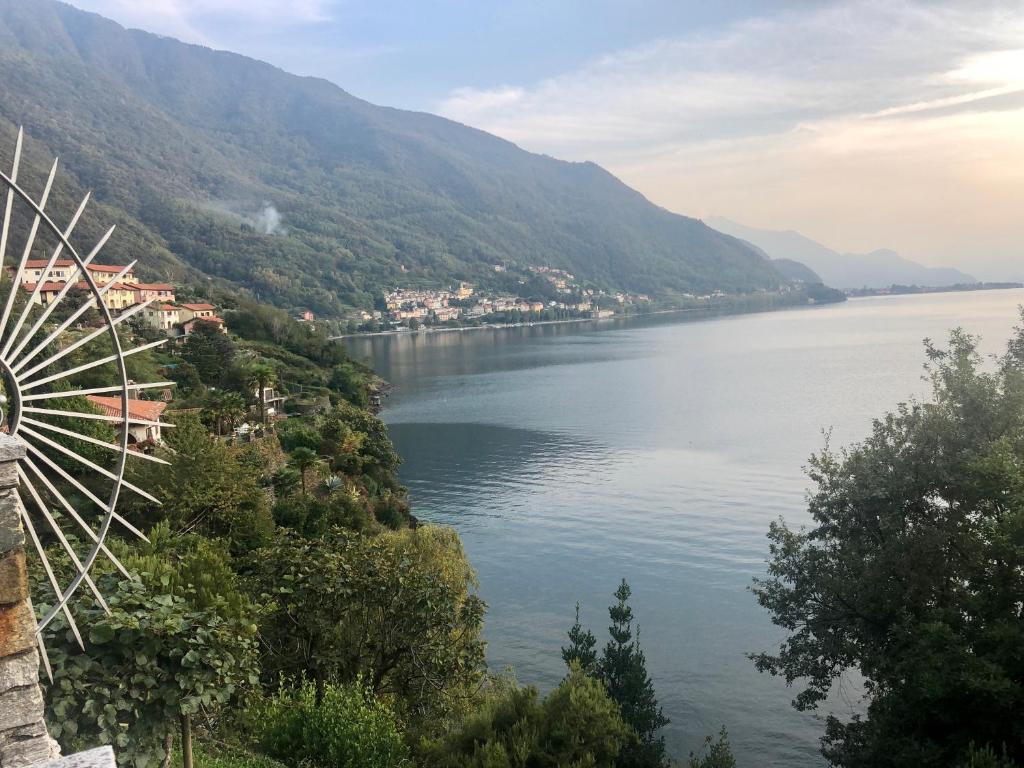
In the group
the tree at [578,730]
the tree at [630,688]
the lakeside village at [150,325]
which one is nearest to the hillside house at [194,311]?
the lakeside village at [150,325]

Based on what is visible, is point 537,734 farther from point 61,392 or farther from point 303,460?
point 303,460

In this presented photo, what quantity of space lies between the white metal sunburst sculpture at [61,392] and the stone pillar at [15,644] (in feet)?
0.70

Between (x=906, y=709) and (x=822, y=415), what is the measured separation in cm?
5390

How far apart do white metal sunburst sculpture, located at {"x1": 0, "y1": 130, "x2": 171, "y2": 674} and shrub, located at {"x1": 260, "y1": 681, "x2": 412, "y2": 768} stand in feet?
12.1

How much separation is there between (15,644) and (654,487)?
42.5 m

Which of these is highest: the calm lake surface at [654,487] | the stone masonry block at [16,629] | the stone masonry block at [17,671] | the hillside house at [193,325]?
the hillside house at [193,325]

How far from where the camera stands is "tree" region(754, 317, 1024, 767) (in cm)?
1123

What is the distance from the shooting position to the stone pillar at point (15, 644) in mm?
4793

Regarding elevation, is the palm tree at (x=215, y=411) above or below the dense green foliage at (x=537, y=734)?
above

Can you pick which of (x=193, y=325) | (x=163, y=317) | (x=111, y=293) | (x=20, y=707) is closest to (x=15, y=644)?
(x=20, y=707)

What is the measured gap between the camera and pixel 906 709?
12.4 m

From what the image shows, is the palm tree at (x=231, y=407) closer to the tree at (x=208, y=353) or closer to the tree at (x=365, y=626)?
the tree at (x=208, y=353)

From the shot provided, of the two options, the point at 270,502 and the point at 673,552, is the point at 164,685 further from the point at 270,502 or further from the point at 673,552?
the point at 673,552

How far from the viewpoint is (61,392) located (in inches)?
243
